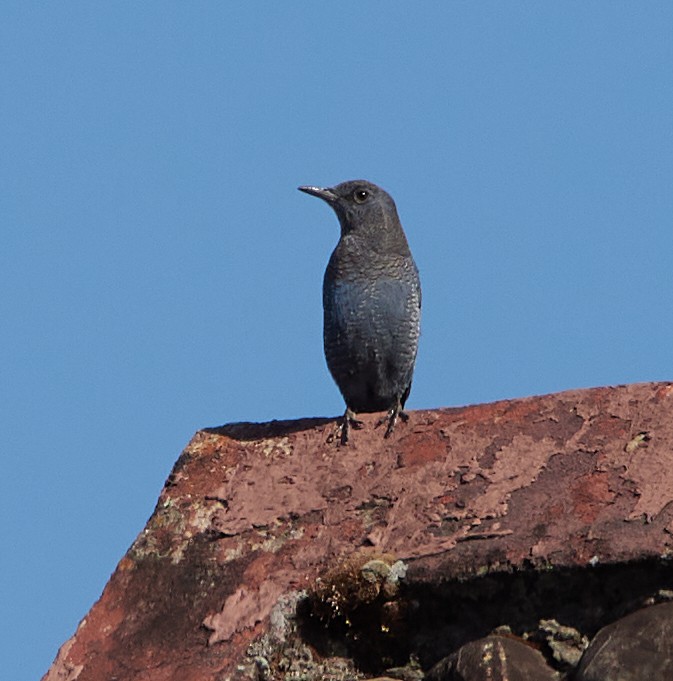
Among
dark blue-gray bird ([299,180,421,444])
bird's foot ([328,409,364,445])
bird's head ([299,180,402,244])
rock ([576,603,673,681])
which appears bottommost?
rock ([576,603,673,681])

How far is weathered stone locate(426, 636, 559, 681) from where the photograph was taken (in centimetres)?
329

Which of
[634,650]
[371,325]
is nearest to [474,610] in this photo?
[634,650]

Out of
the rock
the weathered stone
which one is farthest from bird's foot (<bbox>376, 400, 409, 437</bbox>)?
the rock

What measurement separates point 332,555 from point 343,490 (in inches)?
13.7

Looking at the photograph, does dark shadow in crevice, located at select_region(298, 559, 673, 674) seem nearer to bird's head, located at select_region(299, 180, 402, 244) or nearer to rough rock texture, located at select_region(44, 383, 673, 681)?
rough rock texture, located at select_region(44, 383, 673, 681)

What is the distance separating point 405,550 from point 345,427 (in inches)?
34.1

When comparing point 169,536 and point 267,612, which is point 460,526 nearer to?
point 267,612

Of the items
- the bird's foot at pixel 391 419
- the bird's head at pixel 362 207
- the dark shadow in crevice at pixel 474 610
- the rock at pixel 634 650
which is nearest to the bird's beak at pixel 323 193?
the bird's head at pixel 362 207

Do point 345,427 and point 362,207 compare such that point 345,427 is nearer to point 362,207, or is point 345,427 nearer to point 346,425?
point 346,425

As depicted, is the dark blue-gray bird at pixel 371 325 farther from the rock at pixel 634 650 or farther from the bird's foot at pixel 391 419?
the rock at pixel 634 650

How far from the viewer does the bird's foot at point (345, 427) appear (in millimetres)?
4566

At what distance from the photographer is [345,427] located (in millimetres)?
4625

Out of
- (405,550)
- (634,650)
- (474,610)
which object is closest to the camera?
(634,650)

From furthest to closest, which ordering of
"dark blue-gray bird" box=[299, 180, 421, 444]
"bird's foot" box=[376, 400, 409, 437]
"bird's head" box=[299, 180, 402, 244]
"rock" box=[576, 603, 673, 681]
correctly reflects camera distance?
"bird's head" box=[299, 180, 402, 244]
"dark blue-gray bird" box=[299, 180, 421, 444]
"bird's foot" box=[376, 400, 409, 437]
"rock" box=[576, 603, 673, 681]
